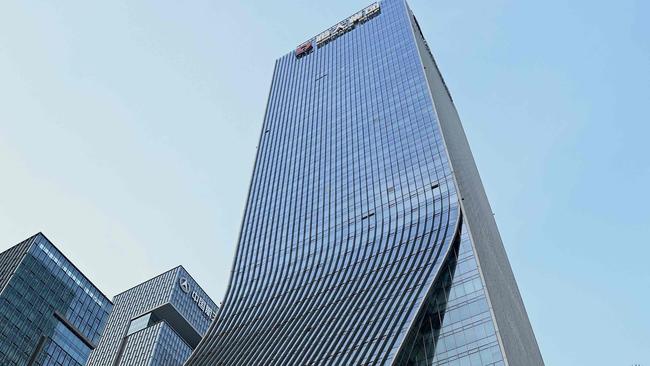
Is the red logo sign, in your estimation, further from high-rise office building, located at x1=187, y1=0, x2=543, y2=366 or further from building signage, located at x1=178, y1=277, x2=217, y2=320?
building signage, located at x1=178, y1=277, x2=217, y2=320

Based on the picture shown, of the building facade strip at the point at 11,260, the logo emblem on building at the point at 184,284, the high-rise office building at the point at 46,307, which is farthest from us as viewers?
the logo emblem on building at the point at 184,284

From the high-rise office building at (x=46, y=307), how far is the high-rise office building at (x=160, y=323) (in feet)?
132

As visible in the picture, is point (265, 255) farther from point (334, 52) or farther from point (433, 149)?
point (334, 52)

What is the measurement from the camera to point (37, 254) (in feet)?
406

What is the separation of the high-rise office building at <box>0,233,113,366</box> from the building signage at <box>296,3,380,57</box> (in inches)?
3035

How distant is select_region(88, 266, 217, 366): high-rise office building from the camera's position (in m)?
171

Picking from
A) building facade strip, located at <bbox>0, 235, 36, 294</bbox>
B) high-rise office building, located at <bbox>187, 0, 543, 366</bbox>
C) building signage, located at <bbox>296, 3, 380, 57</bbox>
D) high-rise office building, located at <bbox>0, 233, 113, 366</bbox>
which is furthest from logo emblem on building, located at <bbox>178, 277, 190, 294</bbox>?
building signage, located at <bbox>296, 3, 380, 57</bbox>

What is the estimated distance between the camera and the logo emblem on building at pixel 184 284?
19162 cm

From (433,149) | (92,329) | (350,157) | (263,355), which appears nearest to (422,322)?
(263,355)

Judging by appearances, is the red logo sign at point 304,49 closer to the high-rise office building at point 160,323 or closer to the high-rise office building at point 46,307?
the high-rise office building at point 46,307

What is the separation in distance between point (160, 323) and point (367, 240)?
102268 mm

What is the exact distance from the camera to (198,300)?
7702 inches

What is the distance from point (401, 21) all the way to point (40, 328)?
98756 mm

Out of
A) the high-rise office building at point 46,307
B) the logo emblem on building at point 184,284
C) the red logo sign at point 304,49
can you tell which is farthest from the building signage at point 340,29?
the logo emblem on building at point 184,284
